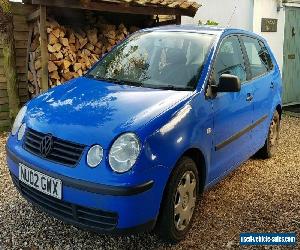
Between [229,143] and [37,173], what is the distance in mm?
1868

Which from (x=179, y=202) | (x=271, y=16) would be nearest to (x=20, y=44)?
(x=179, y=202)

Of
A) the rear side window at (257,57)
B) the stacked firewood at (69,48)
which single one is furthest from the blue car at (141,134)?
the stacked firewood at (69,48)

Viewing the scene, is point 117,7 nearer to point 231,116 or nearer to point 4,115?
point 4,115

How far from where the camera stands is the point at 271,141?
5.75 meters

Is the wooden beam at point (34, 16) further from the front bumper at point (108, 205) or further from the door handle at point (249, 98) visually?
the front bumper at point (108, 205)

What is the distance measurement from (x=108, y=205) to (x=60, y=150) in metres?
0.55

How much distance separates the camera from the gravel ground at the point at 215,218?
11.1ft

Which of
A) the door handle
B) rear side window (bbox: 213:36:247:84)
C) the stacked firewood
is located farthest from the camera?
the stacked firewood

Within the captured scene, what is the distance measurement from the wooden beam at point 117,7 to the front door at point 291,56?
2.86 metres

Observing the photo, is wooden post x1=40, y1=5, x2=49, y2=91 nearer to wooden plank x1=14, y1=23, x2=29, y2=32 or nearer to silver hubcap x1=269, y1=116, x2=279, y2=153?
wooden plank x1=14, y1=23, x2=29, y2=32

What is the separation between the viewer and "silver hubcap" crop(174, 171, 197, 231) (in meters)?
3.28

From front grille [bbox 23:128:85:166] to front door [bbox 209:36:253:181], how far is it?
1322 millimetres

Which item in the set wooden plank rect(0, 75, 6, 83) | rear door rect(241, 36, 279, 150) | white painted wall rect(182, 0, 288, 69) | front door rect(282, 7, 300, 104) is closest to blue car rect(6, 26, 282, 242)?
rear door rect(241, 36, 279, 150)

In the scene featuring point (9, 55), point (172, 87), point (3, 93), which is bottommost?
point (3, 93)
